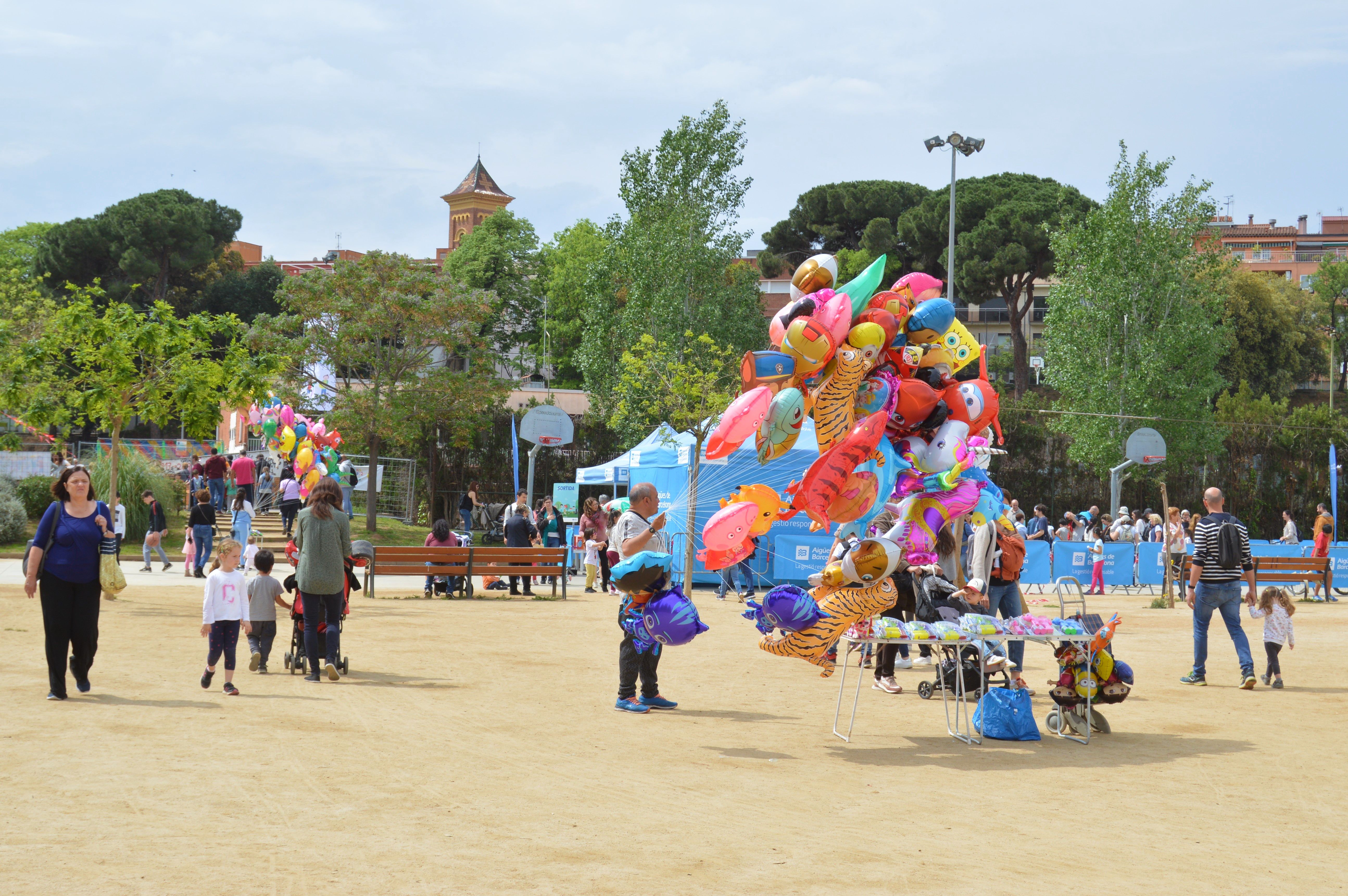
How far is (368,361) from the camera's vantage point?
3169cm

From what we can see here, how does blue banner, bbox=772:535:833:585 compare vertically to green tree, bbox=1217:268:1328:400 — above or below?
below

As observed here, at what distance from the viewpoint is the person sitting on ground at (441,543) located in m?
19.2

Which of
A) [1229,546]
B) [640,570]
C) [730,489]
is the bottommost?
[640,570]

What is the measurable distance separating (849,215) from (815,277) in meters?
55.2

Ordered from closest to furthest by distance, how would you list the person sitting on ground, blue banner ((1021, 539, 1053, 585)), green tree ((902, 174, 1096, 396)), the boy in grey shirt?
1. the boy in grey shirt
2. the person sitting on ground
3. blue banner ((1021, 539, 1053, 585))
4. green tree ((902, 174, 1096, 396))

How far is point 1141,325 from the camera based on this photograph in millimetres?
36312

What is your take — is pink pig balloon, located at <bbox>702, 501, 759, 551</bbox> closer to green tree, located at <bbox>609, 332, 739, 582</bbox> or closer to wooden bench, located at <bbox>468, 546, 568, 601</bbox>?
green tree, located at <bbox>609, 332, 739, 582</bbox>

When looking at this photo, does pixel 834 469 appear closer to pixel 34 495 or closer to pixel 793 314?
pixel 793 314

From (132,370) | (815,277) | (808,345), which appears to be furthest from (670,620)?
(132,370)

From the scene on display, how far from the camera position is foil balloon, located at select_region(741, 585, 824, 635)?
8.47 m

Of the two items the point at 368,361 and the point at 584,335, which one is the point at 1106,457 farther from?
the point at 368,361

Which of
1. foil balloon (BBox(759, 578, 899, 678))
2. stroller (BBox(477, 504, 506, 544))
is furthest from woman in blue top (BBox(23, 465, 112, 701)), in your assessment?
stroller (BBox(477, 504, 506, 544))

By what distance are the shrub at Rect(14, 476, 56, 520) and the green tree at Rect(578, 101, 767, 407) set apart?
16209mm

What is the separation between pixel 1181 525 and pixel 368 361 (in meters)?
20.6
